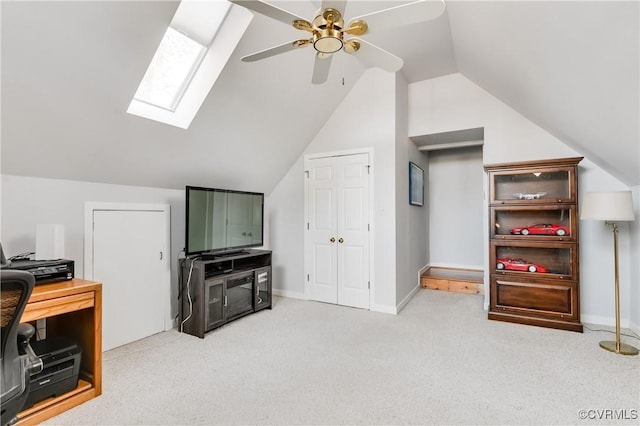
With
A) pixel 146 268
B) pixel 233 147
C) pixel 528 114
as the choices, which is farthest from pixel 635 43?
pixel 146 268

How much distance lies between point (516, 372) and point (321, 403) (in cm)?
149

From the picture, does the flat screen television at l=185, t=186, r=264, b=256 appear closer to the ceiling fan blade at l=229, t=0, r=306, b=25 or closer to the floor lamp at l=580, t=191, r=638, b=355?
the ceiling fan blade at l=229, t=0, r=306, b=25

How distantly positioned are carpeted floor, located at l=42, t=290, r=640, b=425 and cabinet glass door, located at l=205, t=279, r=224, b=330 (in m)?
0.13

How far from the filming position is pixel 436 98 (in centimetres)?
423

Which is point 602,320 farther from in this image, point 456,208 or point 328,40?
point 328,40

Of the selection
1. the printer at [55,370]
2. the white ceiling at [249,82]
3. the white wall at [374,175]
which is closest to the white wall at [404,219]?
the white wall at [374,175]

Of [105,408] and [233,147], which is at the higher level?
[233,147]

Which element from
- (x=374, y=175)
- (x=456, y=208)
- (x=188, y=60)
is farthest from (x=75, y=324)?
(x=456, y=208)

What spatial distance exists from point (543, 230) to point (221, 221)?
11.5ft

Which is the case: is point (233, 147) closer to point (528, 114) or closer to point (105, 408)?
point (105, 408)

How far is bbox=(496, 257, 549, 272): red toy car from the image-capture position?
11.3 feet

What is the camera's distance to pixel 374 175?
3.93 m

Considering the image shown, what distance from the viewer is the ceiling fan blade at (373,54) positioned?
1836mm

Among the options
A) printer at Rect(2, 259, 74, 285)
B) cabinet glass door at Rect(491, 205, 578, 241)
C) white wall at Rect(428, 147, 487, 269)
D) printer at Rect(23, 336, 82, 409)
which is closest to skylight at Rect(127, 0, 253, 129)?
printer at Rect(2, 259, 74, 285)
